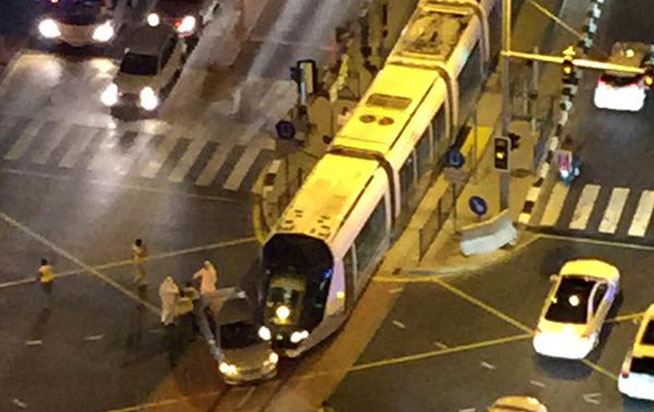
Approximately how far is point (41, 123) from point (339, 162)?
1181cm

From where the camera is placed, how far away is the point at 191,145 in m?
59.9

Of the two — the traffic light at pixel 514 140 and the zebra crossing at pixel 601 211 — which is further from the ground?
the traffic light at pixel 514 140

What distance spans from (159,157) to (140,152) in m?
0.65

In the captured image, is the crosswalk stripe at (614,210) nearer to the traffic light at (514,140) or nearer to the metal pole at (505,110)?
the metal pole at (505,110)

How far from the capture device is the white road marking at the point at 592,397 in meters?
48.5

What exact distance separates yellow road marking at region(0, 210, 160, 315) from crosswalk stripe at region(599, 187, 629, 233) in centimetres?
1207

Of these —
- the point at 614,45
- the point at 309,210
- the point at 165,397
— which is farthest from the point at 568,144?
the point at 165,397

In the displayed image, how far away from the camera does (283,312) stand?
166ft

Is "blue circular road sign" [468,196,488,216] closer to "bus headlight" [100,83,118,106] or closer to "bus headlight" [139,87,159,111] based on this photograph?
"bus headlight" [139,87,159,111]

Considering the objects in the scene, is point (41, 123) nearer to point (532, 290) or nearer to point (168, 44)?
point (168, 44)

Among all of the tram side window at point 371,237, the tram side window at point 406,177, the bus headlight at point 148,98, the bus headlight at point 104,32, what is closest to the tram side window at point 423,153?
the tram side window at point 406,177

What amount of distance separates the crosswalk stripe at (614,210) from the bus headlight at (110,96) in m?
15.1

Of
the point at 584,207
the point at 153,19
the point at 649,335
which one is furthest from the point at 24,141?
the point at 649,335

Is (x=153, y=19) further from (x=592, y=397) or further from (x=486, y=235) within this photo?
(x=592, y=397)
